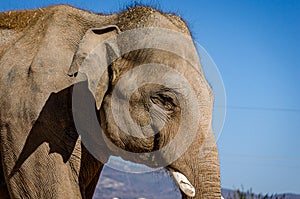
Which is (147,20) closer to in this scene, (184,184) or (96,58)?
(96,58)

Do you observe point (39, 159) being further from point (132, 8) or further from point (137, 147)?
point (132, 8)

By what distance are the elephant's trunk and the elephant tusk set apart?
0.09 ft

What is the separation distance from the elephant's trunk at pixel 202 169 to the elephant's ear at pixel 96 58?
0.97 m

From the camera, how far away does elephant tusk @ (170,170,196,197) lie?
5.16 meters

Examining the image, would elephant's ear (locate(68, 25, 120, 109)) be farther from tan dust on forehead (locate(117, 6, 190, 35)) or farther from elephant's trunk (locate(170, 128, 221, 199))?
elephant's trunk (locate(170, 128, 221, 199))

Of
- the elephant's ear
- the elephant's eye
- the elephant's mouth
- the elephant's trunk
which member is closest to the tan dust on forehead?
the elephant's ear

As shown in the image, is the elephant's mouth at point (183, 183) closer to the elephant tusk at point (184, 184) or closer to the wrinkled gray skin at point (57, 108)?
the elephant tusk at point (184, 184)

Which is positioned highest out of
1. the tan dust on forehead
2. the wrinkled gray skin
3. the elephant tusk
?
the tan dust on forehead

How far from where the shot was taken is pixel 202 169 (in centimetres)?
524

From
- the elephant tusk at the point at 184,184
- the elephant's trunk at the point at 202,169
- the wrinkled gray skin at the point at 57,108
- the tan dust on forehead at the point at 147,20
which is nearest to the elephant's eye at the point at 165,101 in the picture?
the wrinkled gray skin at the point at 57,108

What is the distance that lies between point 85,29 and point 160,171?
1422mm

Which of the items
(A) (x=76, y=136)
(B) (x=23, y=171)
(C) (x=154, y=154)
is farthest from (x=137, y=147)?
(B) (x=23, y=171)

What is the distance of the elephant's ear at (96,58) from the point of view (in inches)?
226

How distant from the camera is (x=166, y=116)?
18.3 feet
